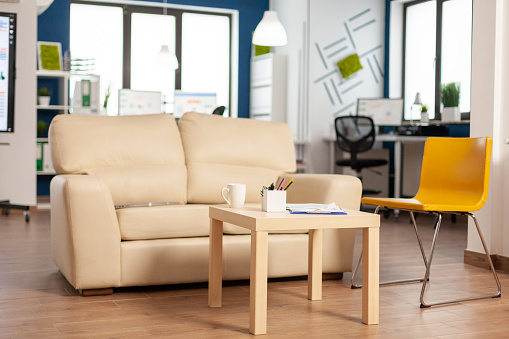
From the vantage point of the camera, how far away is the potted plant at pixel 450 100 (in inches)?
248

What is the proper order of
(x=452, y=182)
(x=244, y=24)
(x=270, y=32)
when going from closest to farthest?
(x=452, y=182) < (x=270, y=32) < (x=244, y=24)

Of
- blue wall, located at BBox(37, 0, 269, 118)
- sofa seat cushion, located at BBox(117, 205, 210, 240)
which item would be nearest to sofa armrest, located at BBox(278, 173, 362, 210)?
sofa seat cushion, located at BBox(117, 205, 210, 240)

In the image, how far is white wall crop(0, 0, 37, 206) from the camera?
242 inches

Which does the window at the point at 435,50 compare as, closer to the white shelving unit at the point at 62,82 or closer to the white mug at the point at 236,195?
the white shelving unit at the point at 62,82

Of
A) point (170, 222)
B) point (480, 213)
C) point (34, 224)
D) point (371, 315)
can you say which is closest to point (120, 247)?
point (170, 222)

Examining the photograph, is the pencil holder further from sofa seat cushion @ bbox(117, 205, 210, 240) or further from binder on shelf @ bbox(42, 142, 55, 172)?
binder on shelf @ bbox(42, 142, 55, 172)

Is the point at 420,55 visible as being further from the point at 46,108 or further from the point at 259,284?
the point at 259,284

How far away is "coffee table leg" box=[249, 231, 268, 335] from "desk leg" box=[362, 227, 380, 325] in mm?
420

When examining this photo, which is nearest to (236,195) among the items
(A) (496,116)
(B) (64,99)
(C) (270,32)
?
(A) (496,116)

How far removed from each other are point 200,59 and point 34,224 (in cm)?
361

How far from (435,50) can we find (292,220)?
5.52m

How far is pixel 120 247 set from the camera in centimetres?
287

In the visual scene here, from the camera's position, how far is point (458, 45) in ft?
22.6

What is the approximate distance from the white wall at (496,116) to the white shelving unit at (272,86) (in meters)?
3.99
